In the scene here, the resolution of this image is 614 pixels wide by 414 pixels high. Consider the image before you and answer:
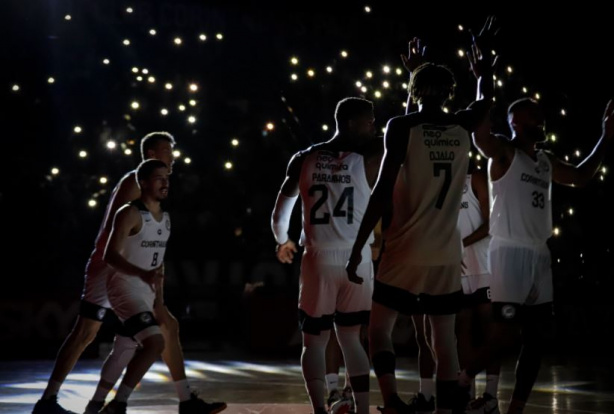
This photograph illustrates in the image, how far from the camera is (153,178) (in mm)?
7582

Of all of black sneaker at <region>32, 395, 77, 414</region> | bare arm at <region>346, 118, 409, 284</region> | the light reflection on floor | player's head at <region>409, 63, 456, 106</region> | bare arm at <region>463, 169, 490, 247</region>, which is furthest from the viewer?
the light reflection on floor

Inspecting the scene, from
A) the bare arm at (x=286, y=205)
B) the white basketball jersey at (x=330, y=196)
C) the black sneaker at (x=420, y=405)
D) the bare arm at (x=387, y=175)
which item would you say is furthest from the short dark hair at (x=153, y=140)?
the black sneaker at (x=420, y=405)

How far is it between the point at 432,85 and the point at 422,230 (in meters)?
0.89

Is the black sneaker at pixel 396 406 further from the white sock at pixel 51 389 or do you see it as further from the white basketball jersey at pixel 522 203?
the white sock at pixel 51 389

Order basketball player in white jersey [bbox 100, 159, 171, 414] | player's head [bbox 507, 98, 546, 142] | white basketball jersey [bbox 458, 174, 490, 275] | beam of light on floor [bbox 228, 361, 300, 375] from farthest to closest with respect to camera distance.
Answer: beam of light on floor [bbox 228, 361, 300, 375] → white basketball jersey [bbox 458, 174, 490, 275] → basketball player in white jersey [bbox 100, 159, 171, 414] → player's head [bbox 507, 98, 546, 142]

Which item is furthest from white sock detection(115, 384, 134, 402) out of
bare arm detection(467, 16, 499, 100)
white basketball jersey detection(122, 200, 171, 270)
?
bare arm detection(467, 16, 499, 100)

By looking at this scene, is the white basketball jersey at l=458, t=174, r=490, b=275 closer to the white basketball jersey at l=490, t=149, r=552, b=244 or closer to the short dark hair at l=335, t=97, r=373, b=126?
the white basketball jersey at l=490, t=149, r=552, b=244

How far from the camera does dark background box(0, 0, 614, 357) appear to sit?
1620cm

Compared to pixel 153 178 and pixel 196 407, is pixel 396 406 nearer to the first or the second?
pixel 196 407

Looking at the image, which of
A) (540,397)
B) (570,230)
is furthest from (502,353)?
(570,230)

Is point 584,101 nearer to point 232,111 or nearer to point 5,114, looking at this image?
point 232,111

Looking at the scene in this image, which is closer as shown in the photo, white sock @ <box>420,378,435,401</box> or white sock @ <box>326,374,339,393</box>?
white sock @ <box>420,378,435,401</box>

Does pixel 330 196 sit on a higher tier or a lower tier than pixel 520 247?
higher

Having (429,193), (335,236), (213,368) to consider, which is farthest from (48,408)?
(213,368)
